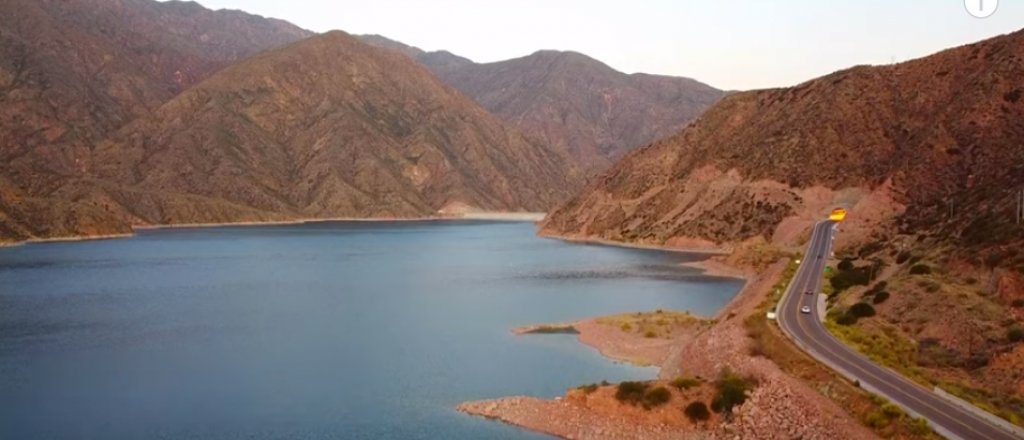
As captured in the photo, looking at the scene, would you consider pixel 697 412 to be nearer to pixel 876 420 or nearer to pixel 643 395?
pixel 643 395

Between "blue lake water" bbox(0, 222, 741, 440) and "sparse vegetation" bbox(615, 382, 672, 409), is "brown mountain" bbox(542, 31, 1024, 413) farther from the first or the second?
"blue lake water" bbox(0, 222, 741, 440)

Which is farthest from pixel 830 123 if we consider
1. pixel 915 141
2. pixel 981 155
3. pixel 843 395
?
pixel 843 395

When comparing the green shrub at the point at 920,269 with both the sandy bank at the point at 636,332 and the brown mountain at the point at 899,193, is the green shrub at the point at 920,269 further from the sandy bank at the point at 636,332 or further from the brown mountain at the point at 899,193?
the sandy bank at the point at 636,332

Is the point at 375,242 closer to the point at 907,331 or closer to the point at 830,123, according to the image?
the point at 830,123

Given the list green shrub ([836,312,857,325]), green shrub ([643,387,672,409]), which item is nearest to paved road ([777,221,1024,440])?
green shrub ([836,312,857,325])

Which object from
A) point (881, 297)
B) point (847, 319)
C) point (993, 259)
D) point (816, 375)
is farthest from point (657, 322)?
point (816, 375)
